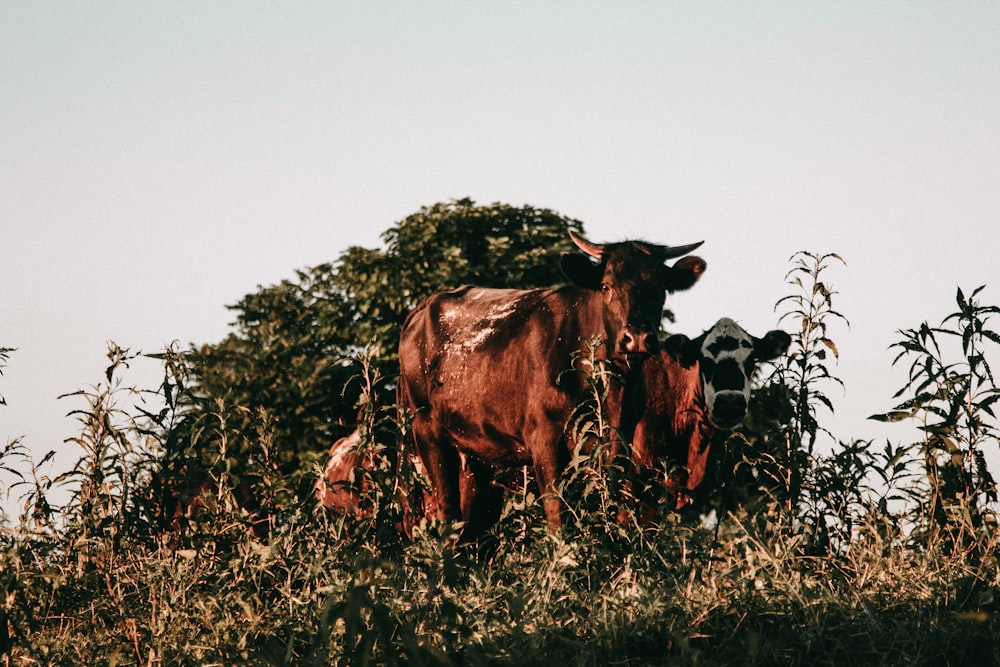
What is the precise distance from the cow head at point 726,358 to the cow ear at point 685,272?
0.86 m

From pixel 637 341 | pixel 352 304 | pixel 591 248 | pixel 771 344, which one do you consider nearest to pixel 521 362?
pixel 591 248

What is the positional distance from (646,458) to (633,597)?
5.19 metres

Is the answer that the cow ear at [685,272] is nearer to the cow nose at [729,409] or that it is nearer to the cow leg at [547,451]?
the cow nose at [729,409]

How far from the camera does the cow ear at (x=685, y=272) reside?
8758 mm

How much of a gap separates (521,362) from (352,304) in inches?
439

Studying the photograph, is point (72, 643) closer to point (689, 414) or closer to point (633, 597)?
point (633, 597)

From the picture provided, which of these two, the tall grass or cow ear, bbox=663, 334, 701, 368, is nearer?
the tall grass

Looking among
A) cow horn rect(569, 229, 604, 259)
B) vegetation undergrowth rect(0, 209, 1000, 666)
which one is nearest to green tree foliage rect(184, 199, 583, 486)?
cow horn rect(569, 229, 604, 259)

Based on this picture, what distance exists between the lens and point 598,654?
3.46 meters

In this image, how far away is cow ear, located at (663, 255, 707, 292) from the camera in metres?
8.76

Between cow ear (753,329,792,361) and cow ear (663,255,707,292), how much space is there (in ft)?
5.92

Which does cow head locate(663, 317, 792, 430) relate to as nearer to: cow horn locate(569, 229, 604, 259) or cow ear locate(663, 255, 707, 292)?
cow ear locate(663, 255, 707, 292)

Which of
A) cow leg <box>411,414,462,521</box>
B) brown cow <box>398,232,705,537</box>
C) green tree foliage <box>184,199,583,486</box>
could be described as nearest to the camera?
brown cow <box>398,232,705,537</box>

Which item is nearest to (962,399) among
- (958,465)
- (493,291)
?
(958,465)
